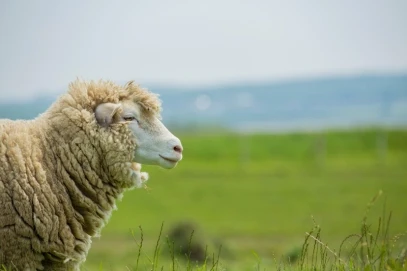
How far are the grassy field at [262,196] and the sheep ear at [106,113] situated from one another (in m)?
8.37

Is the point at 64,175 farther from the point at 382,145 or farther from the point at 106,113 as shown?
the point at 382,145

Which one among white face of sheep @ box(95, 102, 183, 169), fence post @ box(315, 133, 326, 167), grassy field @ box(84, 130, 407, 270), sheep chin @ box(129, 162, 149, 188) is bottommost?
grassy field @ box(84, 130, 407, 270)

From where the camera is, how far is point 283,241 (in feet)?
71.1

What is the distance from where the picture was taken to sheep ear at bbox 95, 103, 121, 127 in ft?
20.5

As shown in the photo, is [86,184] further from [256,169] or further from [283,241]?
[256,169]

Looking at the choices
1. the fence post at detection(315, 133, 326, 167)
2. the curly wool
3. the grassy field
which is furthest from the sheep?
the fence post at detection(315, 133, 326, 167)

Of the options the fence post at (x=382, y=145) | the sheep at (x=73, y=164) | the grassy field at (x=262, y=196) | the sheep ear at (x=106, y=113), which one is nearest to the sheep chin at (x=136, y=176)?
the sheep at (x=73, y=164)

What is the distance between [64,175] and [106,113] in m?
0.59

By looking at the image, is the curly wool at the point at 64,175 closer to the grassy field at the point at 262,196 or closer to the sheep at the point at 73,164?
the sheep at the point at 73,164

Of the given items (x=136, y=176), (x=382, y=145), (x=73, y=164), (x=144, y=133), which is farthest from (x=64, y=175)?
(x=382, y=145)

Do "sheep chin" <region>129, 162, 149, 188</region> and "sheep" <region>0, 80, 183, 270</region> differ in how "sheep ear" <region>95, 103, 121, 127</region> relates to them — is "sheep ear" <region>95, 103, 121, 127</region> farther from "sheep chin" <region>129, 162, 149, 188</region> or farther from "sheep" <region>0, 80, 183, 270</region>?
"sheep chin" <region>129, 162, 149, 188</region>

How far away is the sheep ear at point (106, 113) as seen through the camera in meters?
6.26

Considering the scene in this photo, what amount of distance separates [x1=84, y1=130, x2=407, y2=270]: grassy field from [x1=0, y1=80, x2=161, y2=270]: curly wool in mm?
8294

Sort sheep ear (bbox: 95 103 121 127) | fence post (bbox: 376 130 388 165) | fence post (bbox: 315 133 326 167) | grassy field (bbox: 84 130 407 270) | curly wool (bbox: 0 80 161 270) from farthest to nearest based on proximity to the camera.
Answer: fence post (bbox: 376 130 388 165) → fence post (bbox: 315 133 326 167) → grassy field (bbox: 84 130 407 270) → sheep ear (bbox: 95 103 121 127) → curly wool (bbox: 0 80 161 270)
